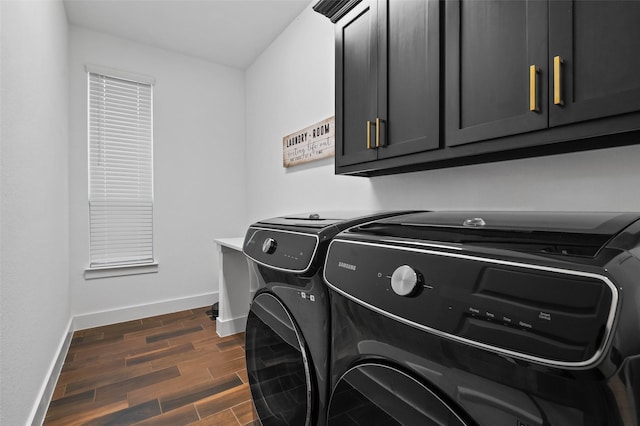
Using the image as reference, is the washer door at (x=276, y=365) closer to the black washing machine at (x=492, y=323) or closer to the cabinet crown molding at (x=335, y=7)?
the black washing machine at (x=492, y=323)

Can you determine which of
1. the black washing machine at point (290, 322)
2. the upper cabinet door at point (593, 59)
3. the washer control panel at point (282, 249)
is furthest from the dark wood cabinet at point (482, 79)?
the washer control panel at point (282, 249)

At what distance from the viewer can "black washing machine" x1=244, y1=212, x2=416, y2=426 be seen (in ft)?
3.05

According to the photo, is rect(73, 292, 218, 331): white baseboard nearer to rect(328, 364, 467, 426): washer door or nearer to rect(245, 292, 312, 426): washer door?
rect(245, 292, 312, 426): washer door

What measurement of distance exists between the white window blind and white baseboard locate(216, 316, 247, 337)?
110cm

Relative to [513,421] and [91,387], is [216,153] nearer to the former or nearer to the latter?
[91,387]

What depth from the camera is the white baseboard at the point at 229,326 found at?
2660mm

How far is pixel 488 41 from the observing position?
0.98m

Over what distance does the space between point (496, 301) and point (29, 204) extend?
76.0 inches

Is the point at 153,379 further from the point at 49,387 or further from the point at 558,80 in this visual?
the point at 558,80

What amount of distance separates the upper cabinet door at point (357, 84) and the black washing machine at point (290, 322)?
0.47m

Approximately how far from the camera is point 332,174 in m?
2.24

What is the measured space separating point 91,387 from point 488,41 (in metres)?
2.73

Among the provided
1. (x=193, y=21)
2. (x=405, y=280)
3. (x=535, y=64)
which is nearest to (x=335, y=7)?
(x=535, y=64)

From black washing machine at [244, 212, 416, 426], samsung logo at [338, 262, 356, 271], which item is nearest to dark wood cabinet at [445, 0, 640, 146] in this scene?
black washing machine at [244, 212, 416, 426]
